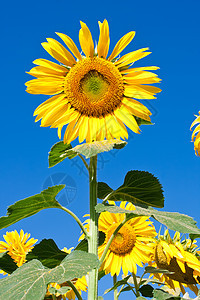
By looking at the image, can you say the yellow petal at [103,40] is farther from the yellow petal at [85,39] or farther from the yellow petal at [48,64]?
the yellow petal at [48,64]

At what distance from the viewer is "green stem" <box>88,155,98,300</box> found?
2051mm

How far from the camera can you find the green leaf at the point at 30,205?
7.03 feet

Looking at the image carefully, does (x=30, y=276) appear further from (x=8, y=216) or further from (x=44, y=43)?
(x=44, y=43)

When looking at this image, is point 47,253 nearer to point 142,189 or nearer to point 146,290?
point 142,189

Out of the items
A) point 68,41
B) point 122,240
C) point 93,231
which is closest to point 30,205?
point 93,231

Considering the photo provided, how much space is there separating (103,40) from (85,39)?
0.40 ft

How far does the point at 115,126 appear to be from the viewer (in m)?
2.42

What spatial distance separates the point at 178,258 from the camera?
304 centimetres

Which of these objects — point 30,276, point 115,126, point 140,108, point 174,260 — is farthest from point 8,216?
point 174,260

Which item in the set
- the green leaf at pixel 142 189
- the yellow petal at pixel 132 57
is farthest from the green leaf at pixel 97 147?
the yellow petal at pixel 132 57

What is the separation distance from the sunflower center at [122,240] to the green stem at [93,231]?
1.42 meters

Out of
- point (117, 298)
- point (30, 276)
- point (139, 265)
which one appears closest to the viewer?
point (30, 276)

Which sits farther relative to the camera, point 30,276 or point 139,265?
point 139,265

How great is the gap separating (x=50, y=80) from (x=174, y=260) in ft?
5.61
